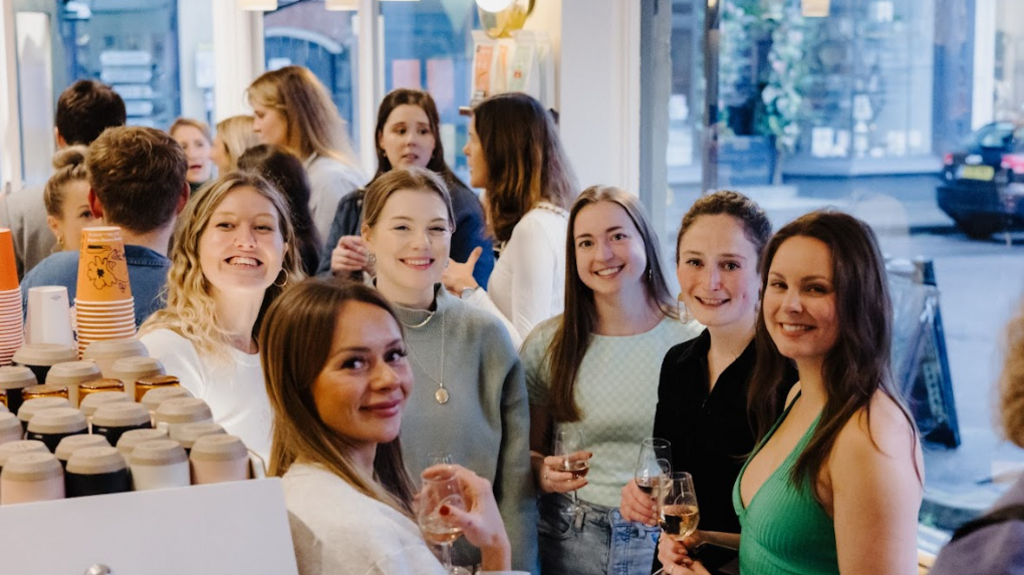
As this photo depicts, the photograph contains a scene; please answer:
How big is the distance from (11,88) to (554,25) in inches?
175

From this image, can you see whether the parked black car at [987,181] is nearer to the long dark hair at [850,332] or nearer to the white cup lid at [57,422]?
the long dark hair at [850,332]

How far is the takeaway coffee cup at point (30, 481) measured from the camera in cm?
145

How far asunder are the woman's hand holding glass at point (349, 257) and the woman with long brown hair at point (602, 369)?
1035mm

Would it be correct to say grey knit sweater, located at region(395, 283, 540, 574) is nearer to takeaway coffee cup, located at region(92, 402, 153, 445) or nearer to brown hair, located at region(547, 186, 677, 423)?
brown hair, located at region(547, 186, 677, 423)

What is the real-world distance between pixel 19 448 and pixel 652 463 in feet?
4.27

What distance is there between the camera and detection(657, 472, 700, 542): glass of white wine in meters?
2.30

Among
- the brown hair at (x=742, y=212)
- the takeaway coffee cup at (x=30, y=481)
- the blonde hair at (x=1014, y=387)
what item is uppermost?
the brown hair at (x=742, y=212)

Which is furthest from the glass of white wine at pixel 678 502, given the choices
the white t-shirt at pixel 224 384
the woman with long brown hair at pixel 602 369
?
the white t-shirt at pixel 224 384

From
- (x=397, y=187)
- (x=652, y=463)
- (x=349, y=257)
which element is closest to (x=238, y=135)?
(x=349, y=257)

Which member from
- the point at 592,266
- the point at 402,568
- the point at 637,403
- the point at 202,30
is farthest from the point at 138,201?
the point at 202,30

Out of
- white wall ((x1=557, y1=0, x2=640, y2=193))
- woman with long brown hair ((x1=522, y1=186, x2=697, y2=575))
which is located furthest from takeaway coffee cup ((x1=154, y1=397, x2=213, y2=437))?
white wall ((x1=557, y1=0, x2=640, y2=193))

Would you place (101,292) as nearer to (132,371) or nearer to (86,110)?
(132,371)

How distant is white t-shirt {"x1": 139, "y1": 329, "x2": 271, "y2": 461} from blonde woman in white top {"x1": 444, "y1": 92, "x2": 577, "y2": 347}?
Answer: 1.20m

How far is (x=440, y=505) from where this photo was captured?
6.61 feet
